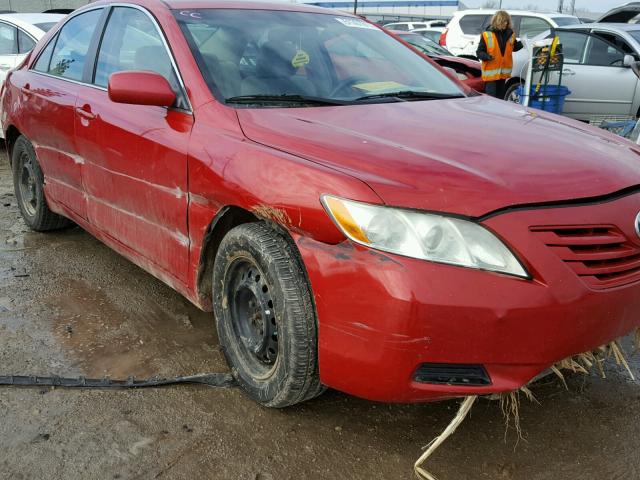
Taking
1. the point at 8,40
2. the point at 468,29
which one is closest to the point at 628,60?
the point at 468,29

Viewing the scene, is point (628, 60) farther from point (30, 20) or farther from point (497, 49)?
point (30, 20)

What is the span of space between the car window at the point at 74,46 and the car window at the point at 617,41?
7.34 metres

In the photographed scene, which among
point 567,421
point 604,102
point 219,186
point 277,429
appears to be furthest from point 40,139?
point 604,102

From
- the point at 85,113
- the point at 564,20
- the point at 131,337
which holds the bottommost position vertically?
the point at 131,337

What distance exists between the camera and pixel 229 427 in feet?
8.13

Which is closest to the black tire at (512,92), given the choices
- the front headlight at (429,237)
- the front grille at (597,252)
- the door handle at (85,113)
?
the door handle at (85,113)

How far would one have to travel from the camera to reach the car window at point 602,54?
879cm

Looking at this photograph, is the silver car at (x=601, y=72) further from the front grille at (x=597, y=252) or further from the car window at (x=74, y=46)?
the front grille at (x=597, y=252)

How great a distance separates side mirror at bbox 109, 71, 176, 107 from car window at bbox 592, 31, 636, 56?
305 inches

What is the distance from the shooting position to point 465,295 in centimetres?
192

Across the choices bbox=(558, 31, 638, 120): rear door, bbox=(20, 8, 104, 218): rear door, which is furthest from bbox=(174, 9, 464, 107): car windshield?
bbox=(558, 31, 638, 120): rear door

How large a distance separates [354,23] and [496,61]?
574 centimetres

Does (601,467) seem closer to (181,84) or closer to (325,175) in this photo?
(325,175)

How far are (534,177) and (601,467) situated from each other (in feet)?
3.54
